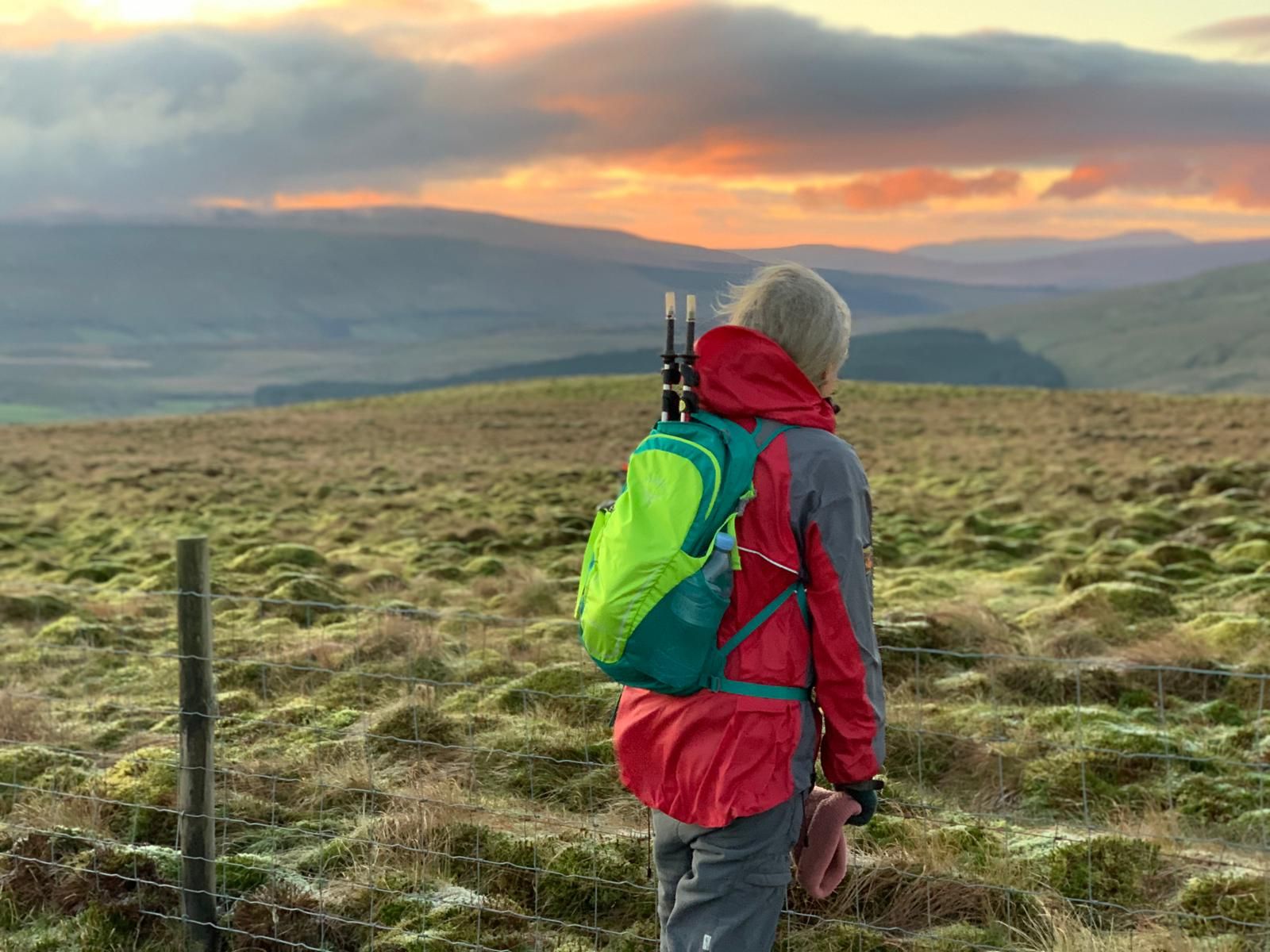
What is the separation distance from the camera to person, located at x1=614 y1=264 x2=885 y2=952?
3033mm

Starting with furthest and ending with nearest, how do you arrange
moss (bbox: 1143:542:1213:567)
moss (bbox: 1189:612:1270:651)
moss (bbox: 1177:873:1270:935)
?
moss (bbox: 1143:542:1213:567) → moss (bbox: 1189:612:1270:651) → moss (bbox: 1177:873:1270:935)

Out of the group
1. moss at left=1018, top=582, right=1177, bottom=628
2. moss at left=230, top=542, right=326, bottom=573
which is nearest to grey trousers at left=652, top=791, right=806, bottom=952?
moss at left=1018, top=582, right=1177, bottom=628

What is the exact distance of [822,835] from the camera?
128 inches

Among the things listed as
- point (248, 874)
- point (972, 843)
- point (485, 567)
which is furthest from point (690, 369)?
point (485, 567)

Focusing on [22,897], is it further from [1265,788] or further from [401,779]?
[1265,788]

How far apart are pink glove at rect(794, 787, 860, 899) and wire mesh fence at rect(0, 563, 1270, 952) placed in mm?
959

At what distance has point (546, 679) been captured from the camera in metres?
7.45

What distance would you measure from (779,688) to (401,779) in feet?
11.4

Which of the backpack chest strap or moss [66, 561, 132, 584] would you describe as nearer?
the backpack chest strap

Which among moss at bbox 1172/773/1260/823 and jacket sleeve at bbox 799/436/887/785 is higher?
jacket sleeve at bbox 799/436/887/785

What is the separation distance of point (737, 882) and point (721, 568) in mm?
914

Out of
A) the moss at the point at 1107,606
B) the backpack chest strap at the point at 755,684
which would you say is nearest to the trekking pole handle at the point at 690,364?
the backpack chest strap at the point at 755,684

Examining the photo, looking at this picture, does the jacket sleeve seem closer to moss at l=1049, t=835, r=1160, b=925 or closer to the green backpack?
the green backpack

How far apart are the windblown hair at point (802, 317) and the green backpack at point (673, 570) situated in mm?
265
